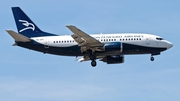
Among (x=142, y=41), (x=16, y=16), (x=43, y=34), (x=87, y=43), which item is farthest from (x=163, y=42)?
(x=16, y=16)

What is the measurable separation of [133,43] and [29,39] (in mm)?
16672

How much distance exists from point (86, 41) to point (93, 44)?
3.99 ft

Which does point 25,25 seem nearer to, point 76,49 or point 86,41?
point 76,49

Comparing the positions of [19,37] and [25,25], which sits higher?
[25,25]

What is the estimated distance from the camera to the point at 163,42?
82438mm

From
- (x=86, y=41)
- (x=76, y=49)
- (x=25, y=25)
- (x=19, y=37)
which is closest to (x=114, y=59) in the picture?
(x=76, y=49)

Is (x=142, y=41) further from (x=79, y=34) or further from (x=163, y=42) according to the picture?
(x=79, y=34)

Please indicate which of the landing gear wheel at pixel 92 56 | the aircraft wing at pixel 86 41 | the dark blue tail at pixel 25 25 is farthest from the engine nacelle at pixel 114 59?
the dark blue tail at pixel 25 25

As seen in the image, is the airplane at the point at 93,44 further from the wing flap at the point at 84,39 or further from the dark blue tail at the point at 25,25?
the dark blue tail at the point at 25,25

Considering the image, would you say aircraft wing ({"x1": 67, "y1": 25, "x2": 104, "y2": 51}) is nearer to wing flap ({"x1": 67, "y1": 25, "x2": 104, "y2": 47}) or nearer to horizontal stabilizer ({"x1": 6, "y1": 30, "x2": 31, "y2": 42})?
wing flap ({"x1": 67, "y1": 25, "x2": 104, "y2": 47})

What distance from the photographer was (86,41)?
263 ft

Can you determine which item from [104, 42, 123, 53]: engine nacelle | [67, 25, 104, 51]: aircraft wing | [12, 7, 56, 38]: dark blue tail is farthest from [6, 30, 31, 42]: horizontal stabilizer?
[104, 42, 123, 53]: engine nacelle

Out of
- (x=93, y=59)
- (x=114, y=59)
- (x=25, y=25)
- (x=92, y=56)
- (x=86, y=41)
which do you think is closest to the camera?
(x=86, y=41)

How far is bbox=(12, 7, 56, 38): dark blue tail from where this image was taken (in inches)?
3349
